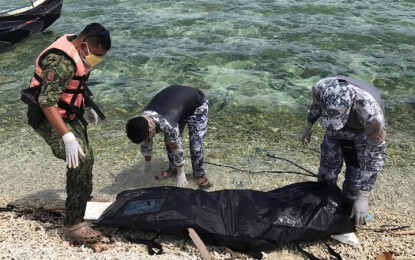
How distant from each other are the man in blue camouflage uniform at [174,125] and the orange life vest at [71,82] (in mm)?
667

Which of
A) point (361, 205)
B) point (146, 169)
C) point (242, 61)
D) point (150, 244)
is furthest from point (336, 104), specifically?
point (242, 61)

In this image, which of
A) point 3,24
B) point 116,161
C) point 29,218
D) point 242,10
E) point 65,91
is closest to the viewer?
point 65,91

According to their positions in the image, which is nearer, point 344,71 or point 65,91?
point 65,91

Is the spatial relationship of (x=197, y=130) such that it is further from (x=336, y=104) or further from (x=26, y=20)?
(x=26, y=20)

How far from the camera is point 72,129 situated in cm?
383

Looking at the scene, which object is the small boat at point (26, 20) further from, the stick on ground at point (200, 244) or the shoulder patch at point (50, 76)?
the stick on ground at point (200, 244)

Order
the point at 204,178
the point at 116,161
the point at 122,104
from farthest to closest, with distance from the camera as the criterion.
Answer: the point at 122,104 < the point at 116,161 < the point at 204,178

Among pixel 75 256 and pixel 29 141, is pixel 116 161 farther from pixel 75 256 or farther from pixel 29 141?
pixel 75 256

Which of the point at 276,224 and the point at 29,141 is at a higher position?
the point at 276,224

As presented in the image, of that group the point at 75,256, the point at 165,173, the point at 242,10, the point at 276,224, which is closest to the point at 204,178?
the point at 165,173

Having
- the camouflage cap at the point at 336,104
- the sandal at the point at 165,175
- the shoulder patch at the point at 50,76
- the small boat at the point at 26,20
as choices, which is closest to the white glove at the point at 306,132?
the camouflage cap at the point at 336,104

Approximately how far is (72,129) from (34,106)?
0.42 meters

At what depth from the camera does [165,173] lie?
227 inches

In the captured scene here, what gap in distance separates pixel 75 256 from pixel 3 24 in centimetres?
1081
